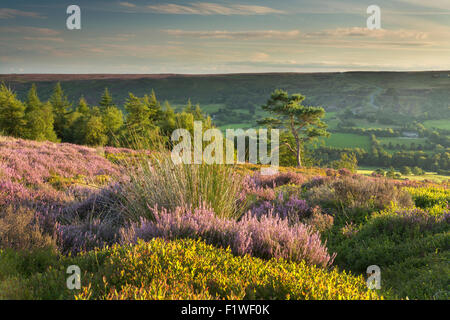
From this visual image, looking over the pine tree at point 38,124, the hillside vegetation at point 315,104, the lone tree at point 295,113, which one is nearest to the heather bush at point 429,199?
the lone tree at point 295,113

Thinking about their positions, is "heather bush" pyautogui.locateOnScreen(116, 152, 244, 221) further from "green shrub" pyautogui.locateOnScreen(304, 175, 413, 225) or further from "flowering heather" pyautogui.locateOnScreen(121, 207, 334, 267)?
"green shrub" pyautogui.locateOnScreen(304, 175, 413, 225)

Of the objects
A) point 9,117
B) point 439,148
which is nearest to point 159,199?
point 9,117

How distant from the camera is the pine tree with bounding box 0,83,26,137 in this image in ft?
160

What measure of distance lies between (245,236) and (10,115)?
58606 mm

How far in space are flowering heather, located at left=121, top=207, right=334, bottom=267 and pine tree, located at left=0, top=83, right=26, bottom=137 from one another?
5564cm

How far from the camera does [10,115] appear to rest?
49594 millimetres

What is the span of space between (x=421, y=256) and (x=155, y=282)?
3862mm

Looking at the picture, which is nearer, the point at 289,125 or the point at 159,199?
the point at 159,199

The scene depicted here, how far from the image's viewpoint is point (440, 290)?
3.20 m

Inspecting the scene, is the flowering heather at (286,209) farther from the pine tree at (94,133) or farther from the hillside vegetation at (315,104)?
the hillside vegetation at (315,104)

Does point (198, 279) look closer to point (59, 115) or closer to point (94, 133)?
point (94, 133)

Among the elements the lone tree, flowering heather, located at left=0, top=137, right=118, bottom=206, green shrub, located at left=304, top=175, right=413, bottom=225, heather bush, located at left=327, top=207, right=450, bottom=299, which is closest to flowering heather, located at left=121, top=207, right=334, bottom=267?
heather bush, located at left=327, top=207, right=450, bottom=299

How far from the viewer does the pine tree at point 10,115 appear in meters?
48.8

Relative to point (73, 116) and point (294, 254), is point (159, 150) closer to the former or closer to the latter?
point (294, 254)
